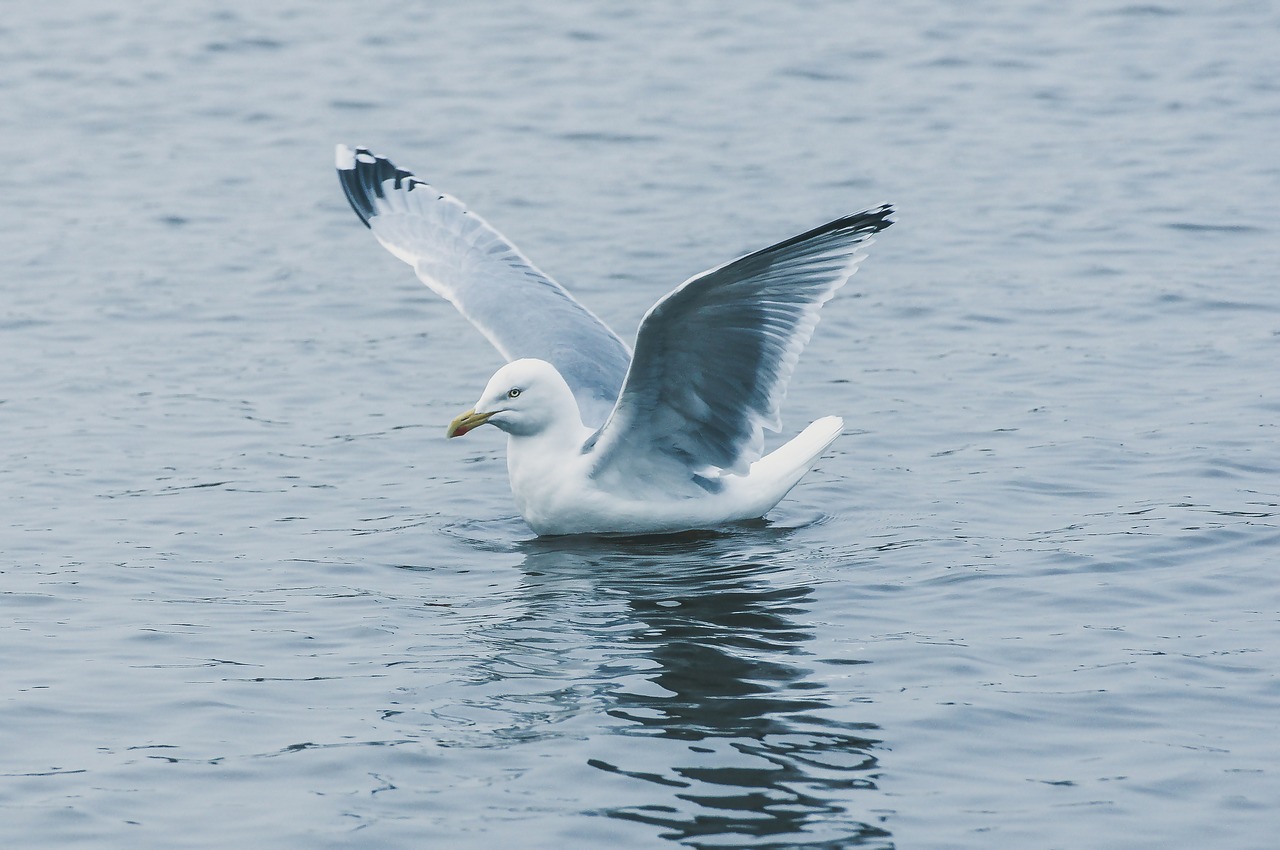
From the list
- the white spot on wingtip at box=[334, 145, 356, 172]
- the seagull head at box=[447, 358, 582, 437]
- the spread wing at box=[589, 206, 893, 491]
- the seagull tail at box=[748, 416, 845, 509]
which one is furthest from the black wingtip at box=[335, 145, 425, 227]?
the seagull tail at box=[748, 416, 845, 509]

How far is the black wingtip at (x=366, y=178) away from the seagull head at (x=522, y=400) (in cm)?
259

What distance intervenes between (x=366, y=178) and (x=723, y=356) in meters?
3.48

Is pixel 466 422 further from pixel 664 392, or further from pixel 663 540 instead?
pixel 663 540

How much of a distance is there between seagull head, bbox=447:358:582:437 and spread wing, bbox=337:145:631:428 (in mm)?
684

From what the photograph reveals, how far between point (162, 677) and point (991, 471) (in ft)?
14.2

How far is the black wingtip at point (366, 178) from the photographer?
36.8 feet

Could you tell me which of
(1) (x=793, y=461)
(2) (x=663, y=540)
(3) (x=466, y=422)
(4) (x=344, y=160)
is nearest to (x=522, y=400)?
(3) (x=466, y=422)

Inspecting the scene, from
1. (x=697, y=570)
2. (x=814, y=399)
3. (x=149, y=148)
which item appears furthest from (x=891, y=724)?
(x=149, y=148)

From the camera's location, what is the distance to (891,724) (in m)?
6.77

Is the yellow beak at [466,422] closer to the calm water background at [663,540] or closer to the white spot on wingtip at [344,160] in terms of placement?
the calm water background at [663,540]

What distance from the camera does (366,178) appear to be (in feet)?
37.0

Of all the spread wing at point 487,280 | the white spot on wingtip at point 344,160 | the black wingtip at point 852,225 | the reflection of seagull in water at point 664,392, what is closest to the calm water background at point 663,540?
the reflection of seagull in water at point 664,392

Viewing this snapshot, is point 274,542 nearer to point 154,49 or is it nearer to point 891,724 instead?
point 891,724

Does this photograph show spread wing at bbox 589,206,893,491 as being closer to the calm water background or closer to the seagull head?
the seagull head
